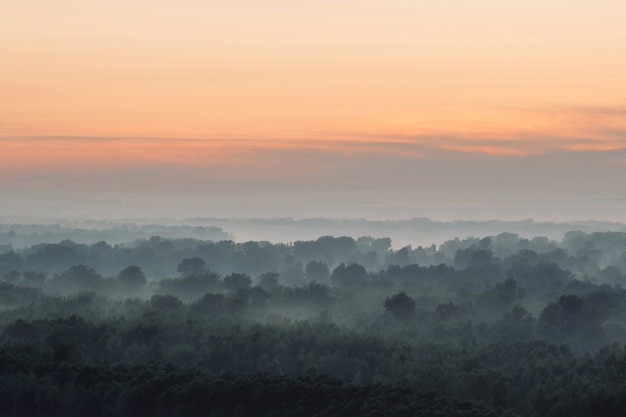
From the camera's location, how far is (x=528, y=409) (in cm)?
5916

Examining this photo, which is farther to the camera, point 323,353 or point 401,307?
point 401,307

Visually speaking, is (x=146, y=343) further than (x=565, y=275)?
No

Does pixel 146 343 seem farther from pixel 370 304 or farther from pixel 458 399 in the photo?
pixel 370 304

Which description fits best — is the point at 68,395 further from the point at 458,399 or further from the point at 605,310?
the point at 605,310

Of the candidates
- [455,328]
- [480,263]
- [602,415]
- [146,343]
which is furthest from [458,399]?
[480,263]

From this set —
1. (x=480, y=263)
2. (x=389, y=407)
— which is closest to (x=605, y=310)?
(x=389, y=407)

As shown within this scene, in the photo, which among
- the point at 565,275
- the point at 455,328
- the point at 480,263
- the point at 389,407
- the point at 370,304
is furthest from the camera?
the point at 480,263

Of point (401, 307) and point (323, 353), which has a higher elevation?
point (323, 353)

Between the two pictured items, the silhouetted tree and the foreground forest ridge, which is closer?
the foreground forest ridge

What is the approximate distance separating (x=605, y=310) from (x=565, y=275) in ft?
152

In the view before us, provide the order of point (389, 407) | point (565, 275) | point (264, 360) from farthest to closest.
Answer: point (565, 275), point (264, 360), point (389, 407)

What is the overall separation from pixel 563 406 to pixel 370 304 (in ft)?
214

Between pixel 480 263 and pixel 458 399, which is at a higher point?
pixel 458 399

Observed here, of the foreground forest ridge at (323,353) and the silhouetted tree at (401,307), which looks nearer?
the foreground forest ridge at (323,353)
